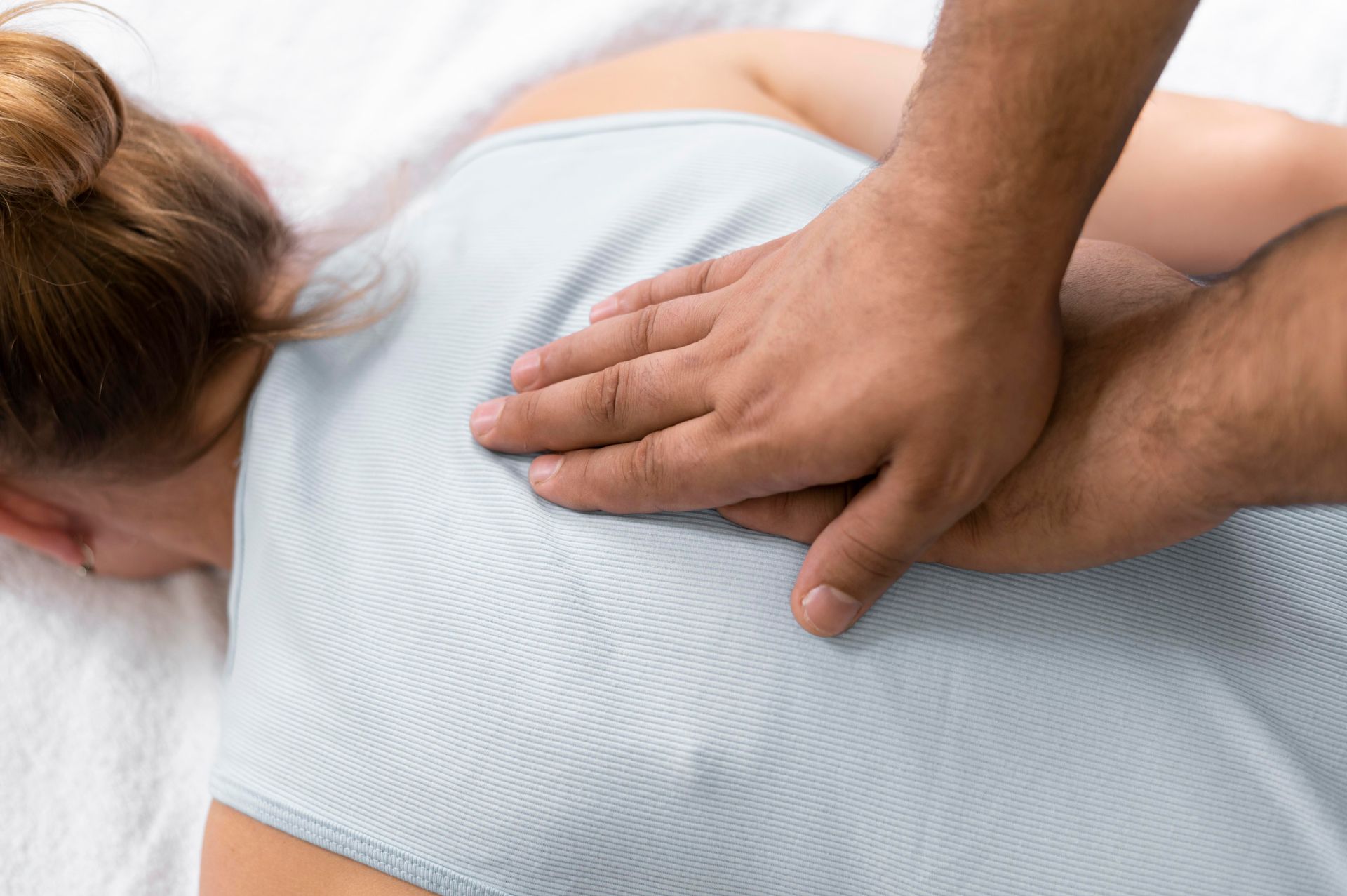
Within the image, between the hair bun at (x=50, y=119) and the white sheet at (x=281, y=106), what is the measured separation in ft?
1.41

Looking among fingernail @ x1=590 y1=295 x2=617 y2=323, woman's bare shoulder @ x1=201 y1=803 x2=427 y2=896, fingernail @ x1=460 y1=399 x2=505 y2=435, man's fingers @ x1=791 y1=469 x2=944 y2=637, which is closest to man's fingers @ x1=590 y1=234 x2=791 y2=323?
fingernail @ x1=590 y1=295 x2=617 y2=323

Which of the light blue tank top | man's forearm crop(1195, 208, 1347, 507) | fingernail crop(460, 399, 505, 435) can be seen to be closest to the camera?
man's forearm crop(1195, 208, 1347, 507)

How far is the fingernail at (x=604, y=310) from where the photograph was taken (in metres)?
0.79

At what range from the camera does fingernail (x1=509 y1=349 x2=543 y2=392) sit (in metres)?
0.77

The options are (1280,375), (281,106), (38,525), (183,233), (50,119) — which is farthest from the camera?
(281,106)

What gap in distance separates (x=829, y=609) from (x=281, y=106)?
105cm

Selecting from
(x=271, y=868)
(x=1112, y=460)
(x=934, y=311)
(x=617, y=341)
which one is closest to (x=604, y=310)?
(x=617, y=341)

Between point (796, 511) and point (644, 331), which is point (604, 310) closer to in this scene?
point (644, 331)

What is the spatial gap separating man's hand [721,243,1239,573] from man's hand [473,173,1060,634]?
0.09 feet

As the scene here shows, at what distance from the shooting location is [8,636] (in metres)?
0.99

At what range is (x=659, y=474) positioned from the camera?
0.68 meters

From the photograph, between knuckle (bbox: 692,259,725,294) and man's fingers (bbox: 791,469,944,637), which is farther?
knuckle (bbox: 692,259,725,294)

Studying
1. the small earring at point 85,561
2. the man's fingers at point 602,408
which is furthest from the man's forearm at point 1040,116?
the small earring at point 85,561

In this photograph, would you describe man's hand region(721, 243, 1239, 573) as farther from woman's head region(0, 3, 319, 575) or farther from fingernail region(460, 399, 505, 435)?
woman's head region(0, 3, 319, 575)
